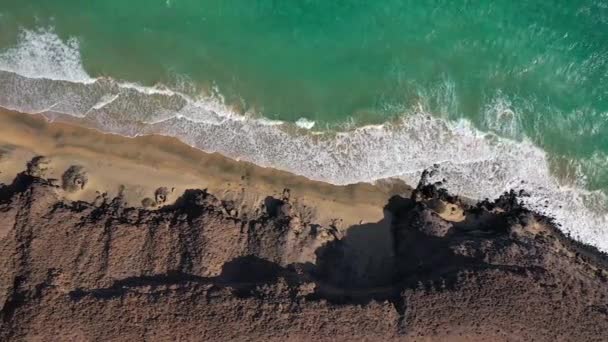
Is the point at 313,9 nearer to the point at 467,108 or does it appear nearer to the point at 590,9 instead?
the point at 467,108

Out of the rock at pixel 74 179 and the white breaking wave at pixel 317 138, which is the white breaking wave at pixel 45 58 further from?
the rock at pixel 74 179

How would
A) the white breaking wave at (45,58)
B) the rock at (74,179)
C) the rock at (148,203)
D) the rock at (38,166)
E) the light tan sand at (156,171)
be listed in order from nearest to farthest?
the rock at (38,166), the rock at (74,179), the light tan sand at (156,171), the rock at (148,203), the white breaking wave at (45,58)

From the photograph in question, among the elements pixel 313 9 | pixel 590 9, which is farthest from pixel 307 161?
pixel 590 9

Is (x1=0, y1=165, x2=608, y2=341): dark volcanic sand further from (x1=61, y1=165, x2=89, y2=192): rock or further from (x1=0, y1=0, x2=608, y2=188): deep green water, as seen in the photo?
(x1=0, y1=0, x2=608, y2=188): deep green water

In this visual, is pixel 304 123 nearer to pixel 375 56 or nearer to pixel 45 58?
pixel 375 56

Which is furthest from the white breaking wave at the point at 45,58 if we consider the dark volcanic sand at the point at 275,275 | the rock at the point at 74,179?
the dark volcanic sand at the point at 275,275

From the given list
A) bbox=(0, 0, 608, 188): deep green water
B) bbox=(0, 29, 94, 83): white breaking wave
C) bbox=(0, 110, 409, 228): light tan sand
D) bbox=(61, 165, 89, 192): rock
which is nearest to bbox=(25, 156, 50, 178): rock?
bbox=(0, 110, 409, 228): light tan sand
